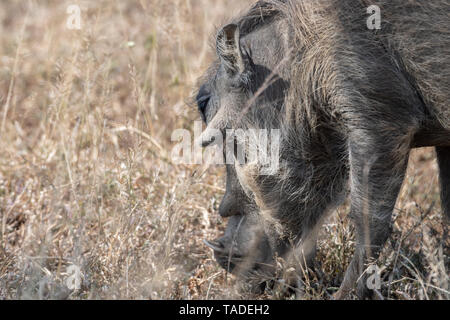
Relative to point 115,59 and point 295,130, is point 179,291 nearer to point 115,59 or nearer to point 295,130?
point 295,130

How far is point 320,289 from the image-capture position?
3.29 m

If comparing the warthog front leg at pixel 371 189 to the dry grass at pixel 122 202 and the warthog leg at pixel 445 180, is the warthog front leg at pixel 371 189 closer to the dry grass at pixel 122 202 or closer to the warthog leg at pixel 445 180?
the dry grass at pixel 122 202

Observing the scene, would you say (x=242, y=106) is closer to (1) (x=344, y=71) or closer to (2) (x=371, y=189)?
(1) (x=344, y=71)

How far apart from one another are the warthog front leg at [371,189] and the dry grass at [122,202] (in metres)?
0.18

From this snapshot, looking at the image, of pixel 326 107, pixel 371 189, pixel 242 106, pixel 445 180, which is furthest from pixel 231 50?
pixel 445 180

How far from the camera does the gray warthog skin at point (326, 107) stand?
2918 mm

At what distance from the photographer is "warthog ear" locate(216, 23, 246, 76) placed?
10.3 ft

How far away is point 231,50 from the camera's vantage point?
319cm

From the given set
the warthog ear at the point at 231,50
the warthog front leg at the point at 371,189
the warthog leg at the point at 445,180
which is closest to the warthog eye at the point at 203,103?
the warthog ear at the point at 231,50

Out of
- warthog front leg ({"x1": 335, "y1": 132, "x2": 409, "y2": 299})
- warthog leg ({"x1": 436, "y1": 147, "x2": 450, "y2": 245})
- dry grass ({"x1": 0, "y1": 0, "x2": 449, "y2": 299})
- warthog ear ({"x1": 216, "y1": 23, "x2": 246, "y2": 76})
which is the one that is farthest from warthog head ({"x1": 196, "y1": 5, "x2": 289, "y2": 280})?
warthog leg ({"x1": 436, "y1": 147, "x2": 450, "y2": 245})

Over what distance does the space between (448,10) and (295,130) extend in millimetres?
839

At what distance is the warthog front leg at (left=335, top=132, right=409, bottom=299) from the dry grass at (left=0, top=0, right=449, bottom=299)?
0.18m

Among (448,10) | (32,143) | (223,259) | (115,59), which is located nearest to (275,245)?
(223,259)

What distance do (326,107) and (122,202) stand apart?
44.4 inches
